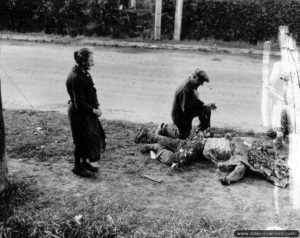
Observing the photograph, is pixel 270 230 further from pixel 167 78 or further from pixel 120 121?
pixel 167 78

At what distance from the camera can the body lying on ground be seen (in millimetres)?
6152

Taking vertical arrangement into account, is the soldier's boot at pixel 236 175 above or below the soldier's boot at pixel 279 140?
below

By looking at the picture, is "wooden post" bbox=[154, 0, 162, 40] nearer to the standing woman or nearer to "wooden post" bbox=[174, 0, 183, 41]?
"wooden post" bbox=[174, 0, 183, 41]

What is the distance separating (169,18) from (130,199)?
12.4 m

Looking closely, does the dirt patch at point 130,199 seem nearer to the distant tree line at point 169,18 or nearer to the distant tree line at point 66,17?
the distant tree line at point 169,18

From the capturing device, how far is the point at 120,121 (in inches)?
334

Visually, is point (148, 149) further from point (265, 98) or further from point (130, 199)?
point (265, 98)

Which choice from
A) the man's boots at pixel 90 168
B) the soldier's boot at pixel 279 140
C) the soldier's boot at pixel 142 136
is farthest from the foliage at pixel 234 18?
the man's boots at pixel 90 168

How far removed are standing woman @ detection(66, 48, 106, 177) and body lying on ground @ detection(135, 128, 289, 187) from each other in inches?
46.1

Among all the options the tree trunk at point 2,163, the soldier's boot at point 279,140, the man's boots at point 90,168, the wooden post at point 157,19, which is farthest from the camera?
the wooden post at point 157,19

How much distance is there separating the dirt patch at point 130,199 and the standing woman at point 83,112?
452 millimetres

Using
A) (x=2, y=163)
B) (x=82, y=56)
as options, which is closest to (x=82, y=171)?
(x=2, y=163)

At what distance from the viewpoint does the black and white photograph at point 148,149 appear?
5195mm

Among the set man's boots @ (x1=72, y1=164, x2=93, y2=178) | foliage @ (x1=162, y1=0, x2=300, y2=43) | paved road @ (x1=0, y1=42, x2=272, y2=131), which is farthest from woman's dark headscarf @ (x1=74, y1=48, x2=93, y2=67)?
foliage @ (x1=162, y1=0, x2=300, y2=43)
